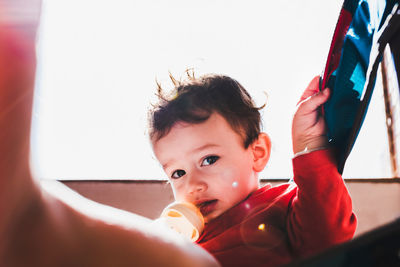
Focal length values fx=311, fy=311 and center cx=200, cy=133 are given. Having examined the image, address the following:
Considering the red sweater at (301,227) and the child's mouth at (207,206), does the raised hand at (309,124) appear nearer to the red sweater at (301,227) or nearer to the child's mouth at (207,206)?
the red sweater at (301,227)

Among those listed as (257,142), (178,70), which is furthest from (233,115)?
(178,70)

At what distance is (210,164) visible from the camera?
69 centimetres

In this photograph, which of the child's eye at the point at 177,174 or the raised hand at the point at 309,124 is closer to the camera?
the raised hand at the point at 309,124

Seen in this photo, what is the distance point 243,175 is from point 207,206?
0.11m

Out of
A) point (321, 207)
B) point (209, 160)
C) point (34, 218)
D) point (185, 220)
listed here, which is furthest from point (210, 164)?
point (34, 218)

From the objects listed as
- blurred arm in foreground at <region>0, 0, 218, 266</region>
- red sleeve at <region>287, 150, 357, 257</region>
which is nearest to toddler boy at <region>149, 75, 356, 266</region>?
red sleeve at <region>287, 150, 357, 257</region>

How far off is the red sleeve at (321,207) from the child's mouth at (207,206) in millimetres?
183

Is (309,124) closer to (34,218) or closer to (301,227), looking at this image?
(301,227)

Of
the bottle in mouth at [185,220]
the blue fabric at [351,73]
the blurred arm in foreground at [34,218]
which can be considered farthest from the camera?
the bottle in mouth at [185,220]

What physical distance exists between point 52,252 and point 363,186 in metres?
1.01

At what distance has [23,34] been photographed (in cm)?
16

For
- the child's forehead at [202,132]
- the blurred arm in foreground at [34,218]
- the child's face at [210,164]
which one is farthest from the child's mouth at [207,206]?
the blurred arm in foreground at [34,218]

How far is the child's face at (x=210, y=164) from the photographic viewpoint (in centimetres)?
68

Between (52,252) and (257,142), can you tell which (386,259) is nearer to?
(52,252)
